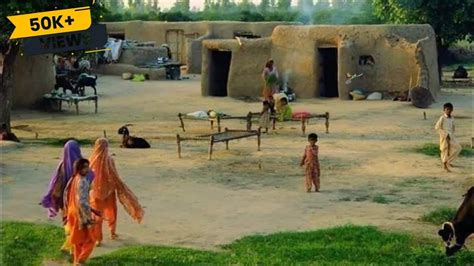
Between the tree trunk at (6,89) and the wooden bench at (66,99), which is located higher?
the tree trunk at (6,89)

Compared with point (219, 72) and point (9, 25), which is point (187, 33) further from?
point (9, 25)

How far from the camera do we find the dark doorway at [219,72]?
2916 centimetres

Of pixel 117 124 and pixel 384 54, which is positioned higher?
pixel 384 54

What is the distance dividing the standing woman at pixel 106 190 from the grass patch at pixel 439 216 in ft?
12.0

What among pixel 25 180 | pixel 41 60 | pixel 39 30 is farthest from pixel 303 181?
pixel 41 60

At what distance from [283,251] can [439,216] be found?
8.97ft

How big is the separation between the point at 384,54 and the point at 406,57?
714mm

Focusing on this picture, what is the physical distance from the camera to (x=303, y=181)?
13836mm

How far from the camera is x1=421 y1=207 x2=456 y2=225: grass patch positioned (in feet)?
35.0

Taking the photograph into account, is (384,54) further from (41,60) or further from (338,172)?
(338,172)

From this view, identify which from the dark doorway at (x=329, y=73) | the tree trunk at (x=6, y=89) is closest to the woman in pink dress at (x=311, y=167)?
the tree trunk at (x=6, y=89)

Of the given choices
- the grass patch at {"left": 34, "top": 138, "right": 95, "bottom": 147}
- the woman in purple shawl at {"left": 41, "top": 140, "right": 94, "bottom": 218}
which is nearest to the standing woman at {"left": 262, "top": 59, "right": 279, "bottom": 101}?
the grass patch at {"left": 34, "top": 138, "right": 95, "bottom": 147}

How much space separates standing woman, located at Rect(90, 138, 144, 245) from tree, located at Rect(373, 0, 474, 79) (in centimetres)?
2489

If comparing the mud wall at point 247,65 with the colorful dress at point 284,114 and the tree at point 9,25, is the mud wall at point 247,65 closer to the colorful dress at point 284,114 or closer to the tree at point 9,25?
the colorful dress at point 284,114
